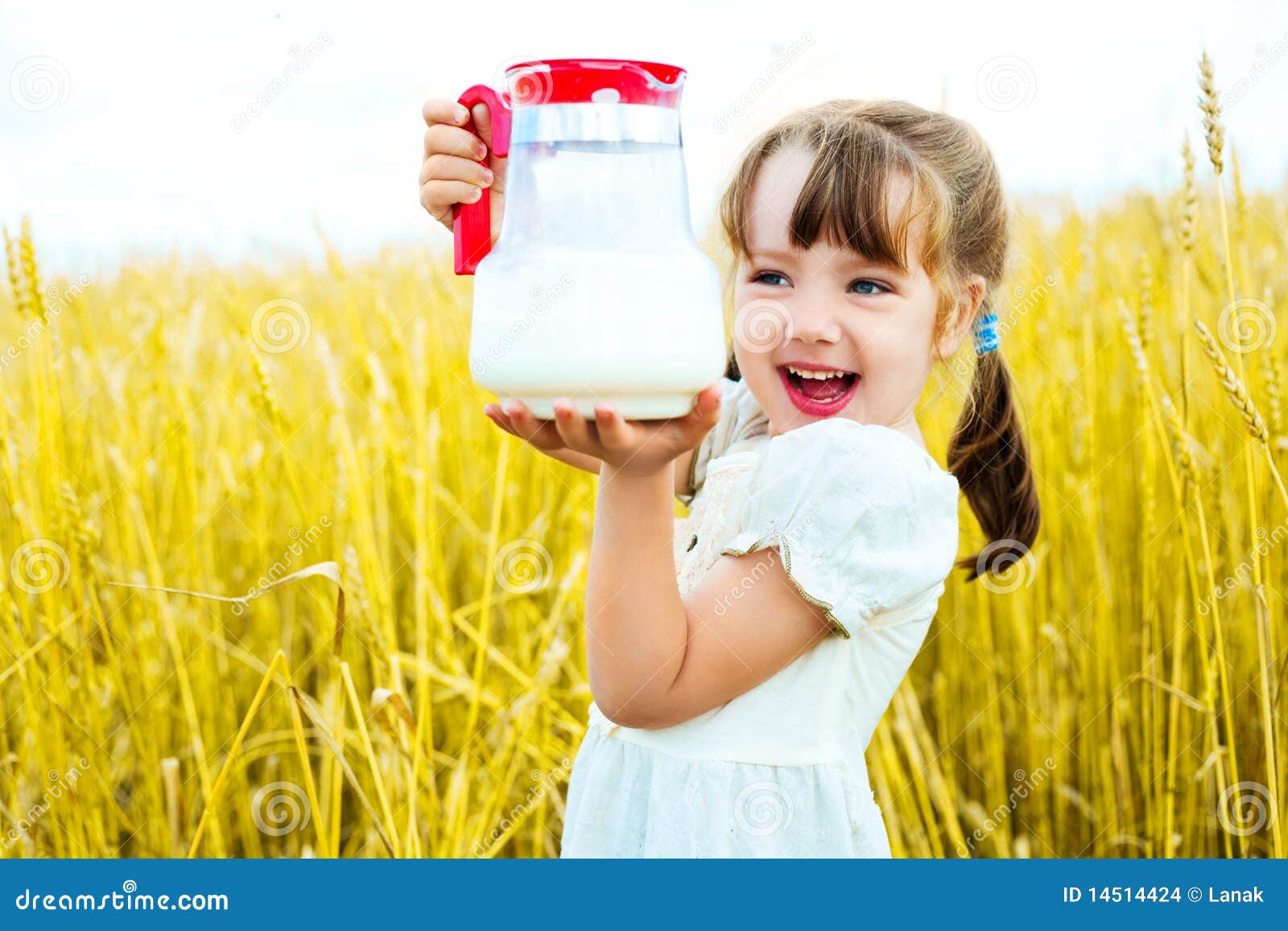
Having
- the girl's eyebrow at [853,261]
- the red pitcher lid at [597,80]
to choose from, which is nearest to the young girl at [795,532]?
the girl's eyebrow at [853,261]

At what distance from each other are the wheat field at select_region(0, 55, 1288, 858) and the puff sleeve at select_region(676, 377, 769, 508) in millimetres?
203

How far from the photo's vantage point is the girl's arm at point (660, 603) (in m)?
0.69

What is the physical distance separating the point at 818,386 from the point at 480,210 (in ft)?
0.98

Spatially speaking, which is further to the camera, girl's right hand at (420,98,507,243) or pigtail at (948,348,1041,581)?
pigtail at (948,348,1041,581)

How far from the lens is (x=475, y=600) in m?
1.81

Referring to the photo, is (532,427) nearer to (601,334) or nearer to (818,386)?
(601,334)

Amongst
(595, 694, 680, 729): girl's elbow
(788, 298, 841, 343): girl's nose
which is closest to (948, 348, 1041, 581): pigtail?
(788, 298, 841, 343): girl's nose

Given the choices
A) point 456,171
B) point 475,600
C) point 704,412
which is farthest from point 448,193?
point 475,600

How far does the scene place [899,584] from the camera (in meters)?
0.88

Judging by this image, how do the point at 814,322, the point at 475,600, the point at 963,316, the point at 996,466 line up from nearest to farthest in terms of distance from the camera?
the point at 814,322 < the point at 963,316 < the point at 996,466 < the point at 475,600

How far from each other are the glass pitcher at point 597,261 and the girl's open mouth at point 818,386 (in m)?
0.20

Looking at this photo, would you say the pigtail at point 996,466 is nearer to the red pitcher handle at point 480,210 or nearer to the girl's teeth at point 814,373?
the girl's teeth at point 814,373

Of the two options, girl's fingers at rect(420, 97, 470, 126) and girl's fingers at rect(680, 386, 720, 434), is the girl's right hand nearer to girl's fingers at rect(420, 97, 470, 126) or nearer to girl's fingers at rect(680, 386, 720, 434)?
girl's fingers at rect(420, 97, 470, 126)

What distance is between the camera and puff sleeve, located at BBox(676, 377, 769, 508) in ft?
3.61
